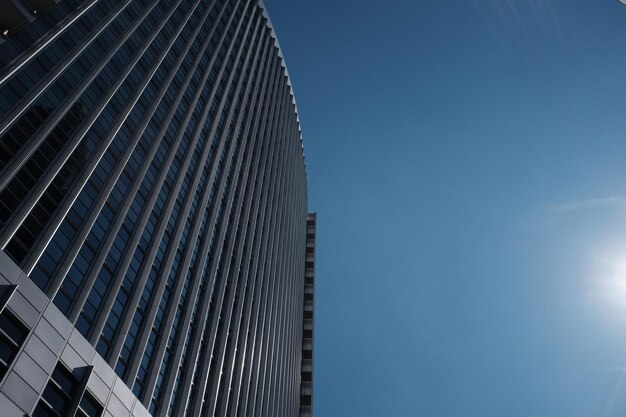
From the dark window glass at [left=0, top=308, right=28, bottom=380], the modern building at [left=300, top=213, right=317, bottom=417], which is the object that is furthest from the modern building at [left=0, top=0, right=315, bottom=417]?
the modern building at [left=300, top=213, right=317, bottom=417]

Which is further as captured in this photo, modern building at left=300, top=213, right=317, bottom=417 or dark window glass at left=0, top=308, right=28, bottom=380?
modern building at left=300, top=213, right=317, bottom=417

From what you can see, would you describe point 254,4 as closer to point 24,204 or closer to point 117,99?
point 117,99

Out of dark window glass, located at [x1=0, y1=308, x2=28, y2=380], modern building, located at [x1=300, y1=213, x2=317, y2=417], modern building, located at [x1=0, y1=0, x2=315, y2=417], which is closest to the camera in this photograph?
dark window glass, located at [x1=0, y1=308, x2=28, y2=380]

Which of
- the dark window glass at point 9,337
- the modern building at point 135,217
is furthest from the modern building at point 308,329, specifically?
the dark window glass at point 9,337

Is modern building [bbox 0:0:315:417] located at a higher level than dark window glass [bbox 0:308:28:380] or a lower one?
higher

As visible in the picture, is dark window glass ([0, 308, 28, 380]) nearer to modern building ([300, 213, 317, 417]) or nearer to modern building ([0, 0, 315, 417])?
modern building ([0, 0, 315, 417])

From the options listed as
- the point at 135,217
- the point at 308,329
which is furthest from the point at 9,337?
the point at 308,329

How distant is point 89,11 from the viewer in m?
45.7

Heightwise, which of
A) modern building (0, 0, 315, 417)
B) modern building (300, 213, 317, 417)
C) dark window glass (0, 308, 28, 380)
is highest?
modern building (300, 213, 317, 417)

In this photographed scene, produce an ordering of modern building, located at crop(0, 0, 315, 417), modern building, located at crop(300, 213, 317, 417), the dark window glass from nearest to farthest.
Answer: the dark window glass → modern building, located at crop(0, 0, 315, 417) → modern building, located at crop(300, 213, 317, 417)

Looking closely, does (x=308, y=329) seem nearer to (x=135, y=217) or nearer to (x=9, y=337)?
(x=135, y=217)

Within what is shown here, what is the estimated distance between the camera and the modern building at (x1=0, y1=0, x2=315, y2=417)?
29.5 metres

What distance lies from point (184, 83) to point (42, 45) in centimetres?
2376

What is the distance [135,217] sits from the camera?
4384 centimetres
